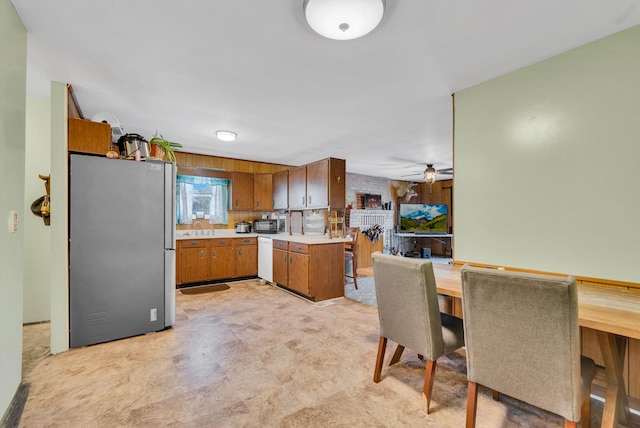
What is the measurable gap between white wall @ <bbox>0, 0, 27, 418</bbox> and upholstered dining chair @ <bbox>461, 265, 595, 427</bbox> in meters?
2.59

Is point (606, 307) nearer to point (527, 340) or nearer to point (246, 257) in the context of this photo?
point (527, 340)

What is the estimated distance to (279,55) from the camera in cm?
203

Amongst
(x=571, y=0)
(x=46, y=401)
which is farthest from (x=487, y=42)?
(x=46, y=401)

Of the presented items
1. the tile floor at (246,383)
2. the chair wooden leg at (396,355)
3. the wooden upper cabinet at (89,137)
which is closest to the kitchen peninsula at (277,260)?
the tile floor at (246,383)

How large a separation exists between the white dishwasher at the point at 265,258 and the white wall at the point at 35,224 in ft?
9.38

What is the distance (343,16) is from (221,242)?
4227mm

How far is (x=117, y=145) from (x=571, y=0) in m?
3.92

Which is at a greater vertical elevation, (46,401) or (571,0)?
(571,0)

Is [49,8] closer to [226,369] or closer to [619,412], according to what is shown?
[226,369]

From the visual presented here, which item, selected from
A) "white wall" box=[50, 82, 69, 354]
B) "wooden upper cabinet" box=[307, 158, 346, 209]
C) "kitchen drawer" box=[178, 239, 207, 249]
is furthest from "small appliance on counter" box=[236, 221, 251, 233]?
"white wall" box=[50, 82, 69, 354]

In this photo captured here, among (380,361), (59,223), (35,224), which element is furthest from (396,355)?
(35,224)

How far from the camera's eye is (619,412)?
1.56 m

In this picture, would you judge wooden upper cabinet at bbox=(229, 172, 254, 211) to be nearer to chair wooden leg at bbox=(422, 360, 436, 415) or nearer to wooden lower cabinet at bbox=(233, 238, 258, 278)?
wooden lower cabinet at bbox=(233, 238, 258, 278)

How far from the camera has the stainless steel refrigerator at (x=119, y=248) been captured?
2504 mm
